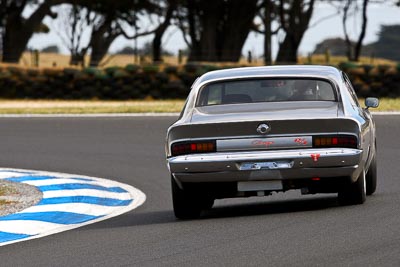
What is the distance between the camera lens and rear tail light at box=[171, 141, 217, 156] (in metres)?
10.8

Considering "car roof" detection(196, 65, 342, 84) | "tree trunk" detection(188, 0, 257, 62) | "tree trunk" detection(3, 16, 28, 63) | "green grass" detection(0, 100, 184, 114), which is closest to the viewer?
"car roof" detection(196, 65, 342, 84)

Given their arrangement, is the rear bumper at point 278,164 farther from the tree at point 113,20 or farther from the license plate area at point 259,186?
the tree at point 113,20

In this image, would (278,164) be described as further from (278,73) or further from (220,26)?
(220,26)

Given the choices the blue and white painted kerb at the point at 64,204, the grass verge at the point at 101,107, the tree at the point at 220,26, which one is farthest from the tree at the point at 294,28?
the blue and white painted kerb at the point at 64,204

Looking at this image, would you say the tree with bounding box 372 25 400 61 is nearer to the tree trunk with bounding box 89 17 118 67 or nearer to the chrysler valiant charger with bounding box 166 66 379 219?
the tree trunk with bounding box 89 17 118 67

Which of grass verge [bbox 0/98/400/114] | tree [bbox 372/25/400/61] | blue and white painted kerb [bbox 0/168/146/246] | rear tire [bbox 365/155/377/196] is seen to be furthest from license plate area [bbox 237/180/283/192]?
tree [bbox 372/25/400/61]

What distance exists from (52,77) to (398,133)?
52.5 feet

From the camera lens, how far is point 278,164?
1066 centimetres

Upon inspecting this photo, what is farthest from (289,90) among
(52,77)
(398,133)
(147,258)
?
(52,77)

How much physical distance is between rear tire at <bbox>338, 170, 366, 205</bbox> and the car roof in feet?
3.75

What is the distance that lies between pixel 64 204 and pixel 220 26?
38876 millimetres

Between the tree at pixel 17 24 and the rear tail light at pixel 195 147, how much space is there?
3828 cm

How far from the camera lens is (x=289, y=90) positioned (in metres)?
11.7

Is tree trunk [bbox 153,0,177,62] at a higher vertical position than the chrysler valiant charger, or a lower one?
lower
